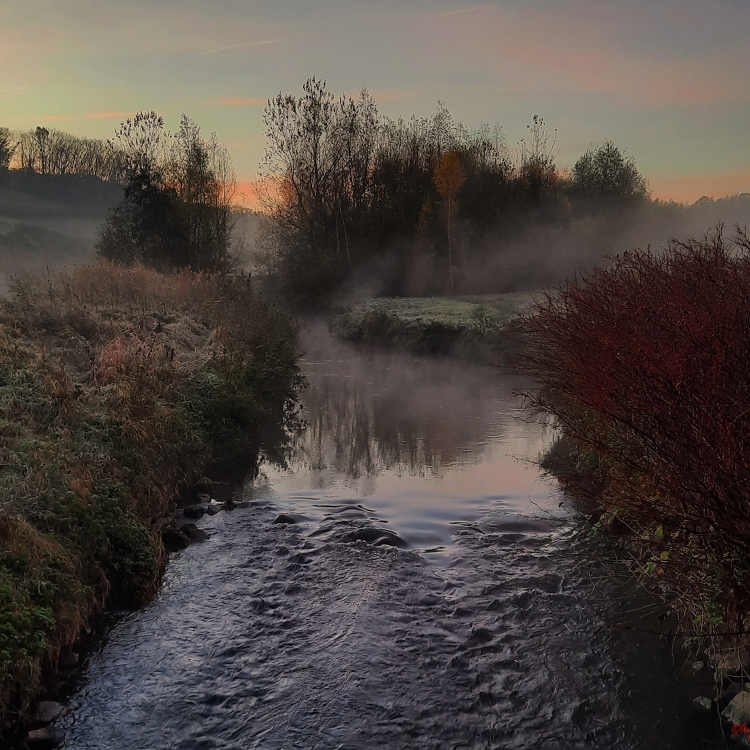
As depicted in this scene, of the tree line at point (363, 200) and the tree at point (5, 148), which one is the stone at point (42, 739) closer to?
the tree line at point (363, 200)

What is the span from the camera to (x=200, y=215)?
3494 cm

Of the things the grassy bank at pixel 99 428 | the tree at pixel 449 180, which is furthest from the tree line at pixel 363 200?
the grassy bank at pixel 99 428

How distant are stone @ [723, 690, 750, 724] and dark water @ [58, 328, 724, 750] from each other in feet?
0.47

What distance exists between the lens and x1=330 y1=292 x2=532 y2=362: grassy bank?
2733 cm

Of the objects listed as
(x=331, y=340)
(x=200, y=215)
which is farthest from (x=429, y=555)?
(x=200, y=215)

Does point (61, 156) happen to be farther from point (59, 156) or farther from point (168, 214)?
point (168, 214)

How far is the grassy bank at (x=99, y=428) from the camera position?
19.4ft

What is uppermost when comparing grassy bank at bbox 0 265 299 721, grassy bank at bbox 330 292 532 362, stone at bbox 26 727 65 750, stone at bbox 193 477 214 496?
grassy bank at bbox 330 292 532 362

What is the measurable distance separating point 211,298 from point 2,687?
1667 cm

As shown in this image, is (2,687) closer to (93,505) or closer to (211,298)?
(93,505)

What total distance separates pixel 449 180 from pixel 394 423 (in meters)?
30.5

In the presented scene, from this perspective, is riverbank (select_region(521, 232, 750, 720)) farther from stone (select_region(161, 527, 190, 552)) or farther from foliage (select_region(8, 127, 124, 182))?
foliage (select_region(8, 127, 124, 182))

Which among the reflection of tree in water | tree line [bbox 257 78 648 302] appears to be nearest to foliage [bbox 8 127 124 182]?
tree line [bbox 257 78 648 302]

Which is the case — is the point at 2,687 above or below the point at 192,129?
below
